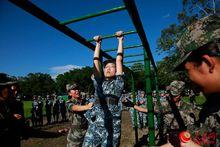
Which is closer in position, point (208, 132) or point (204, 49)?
point (204, 49)

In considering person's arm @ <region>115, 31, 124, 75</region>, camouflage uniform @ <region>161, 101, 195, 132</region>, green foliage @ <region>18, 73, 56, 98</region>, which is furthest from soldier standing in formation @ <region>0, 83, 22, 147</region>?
green foliage @ <region>18, 73, 56, 98</region>

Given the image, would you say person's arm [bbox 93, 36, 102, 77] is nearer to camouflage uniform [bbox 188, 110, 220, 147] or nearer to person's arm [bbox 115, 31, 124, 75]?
person's arm [bbox 115, 31, 124, 75]

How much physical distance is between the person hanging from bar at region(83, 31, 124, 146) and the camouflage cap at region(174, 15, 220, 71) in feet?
6.41

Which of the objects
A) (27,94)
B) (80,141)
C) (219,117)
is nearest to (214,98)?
(219,117)

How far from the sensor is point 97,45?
3.48 m

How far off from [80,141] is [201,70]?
12.6ft

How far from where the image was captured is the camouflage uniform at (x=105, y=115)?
11.6 feet

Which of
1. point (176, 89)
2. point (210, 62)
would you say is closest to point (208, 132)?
point (210, 62)

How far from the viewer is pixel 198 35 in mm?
1428

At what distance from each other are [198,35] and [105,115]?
2341 mm

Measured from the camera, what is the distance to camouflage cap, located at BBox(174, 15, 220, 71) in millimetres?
1386

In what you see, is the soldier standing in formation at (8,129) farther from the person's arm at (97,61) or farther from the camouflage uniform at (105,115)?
the person's arm at (97,61)

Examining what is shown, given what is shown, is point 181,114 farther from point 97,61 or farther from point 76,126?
point 97,61

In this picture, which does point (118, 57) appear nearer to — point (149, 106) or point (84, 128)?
point (149, 106)
